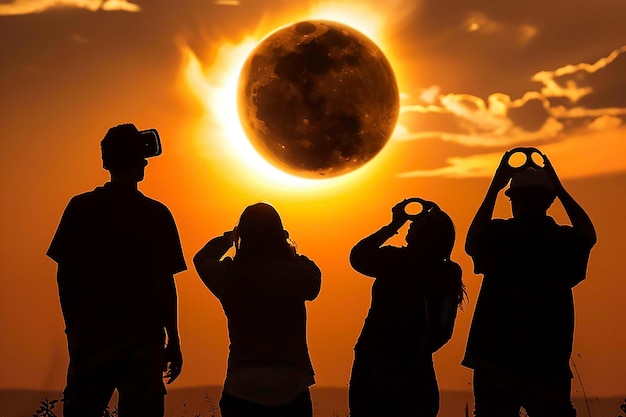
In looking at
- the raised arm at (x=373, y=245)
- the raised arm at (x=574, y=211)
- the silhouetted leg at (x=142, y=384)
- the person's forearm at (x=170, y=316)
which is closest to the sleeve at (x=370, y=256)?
the raised arm at (x=373, y=245)

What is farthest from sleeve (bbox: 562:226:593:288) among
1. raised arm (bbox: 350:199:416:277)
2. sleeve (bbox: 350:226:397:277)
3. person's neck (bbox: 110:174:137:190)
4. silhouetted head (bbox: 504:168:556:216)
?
person's neck (bbox: 110:174:137:190)

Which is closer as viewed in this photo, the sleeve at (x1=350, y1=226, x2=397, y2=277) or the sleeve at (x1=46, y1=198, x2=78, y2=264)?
the sleeve at (x1=46, y1=198, x2=78, y2=264)

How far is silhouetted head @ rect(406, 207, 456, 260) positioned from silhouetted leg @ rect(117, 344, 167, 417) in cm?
190

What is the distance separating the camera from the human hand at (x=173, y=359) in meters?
6.41

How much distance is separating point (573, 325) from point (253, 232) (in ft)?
7.41

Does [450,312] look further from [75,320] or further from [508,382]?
[75,320]

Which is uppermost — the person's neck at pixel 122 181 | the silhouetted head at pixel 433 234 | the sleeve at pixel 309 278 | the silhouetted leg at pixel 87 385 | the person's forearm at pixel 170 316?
the person's neck at pixel 122 181

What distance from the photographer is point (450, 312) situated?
7.11m

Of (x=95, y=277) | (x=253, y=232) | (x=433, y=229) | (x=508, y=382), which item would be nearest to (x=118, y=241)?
(x=95, y=277)

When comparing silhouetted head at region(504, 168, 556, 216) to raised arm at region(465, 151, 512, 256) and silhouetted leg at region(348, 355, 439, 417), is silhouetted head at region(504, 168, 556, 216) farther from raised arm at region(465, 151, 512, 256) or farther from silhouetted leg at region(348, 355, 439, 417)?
silhouetted leg at region(348, 355, 439, 417)

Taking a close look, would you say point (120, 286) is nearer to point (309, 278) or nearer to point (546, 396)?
point (309, 278)

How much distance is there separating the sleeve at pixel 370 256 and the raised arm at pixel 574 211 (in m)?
1.19

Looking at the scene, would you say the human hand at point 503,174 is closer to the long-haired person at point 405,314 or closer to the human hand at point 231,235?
the long-haired person at point 405,314

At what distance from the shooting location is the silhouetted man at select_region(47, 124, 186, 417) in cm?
625
